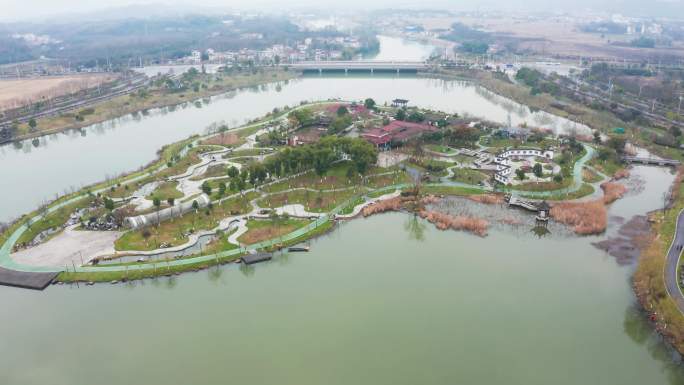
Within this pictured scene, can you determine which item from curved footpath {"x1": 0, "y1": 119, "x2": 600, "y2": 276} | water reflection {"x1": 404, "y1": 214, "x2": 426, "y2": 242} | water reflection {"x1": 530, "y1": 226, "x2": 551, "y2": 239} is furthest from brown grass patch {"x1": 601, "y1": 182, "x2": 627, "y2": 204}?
water reflection {"x1": 404, "y1": 214, "x2": 426, "y2": 242}

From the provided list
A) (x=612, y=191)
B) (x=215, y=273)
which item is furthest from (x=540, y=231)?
(x=215, y=273)

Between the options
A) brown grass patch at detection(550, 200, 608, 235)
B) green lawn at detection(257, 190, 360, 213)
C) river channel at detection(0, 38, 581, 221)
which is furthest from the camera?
river channel at detection(0, 38, 581, 221)

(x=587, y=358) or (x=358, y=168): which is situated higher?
(x=358, y=168)

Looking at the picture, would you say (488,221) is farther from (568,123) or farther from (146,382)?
(568,123)

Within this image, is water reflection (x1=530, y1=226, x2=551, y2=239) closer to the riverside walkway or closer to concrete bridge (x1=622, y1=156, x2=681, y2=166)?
the riverside walkway

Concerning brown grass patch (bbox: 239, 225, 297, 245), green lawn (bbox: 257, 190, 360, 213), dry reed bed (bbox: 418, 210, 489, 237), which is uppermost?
green lawn (bbox: 257, 190, 360, 213)

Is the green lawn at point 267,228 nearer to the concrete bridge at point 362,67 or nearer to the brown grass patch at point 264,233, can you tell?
the brown grass patch at point 264,233

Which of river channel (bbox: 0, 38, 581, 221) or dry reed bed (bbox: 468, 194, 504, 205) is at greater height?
river channel (bbox: 0, 38, 581, 221)

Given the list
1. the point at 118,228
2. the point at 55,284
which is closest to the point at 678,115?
the point at 118,228
